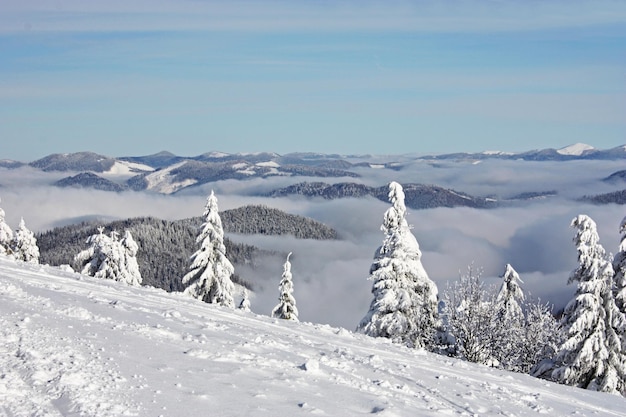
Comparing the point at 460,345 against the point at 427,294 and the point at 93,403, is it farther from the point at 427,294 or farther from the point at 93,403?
the point at 93,403

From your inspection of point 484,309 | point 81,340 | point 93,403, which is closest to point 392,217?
point 484,309

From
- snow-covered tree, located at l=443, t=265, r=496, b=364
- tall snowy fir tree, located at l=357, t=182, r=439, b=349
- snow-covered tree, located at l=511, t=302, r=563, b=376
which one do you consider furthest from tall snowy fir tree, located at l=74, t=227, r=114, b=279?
snow-covered tree, located at l=511, t=302, r=563, b=376

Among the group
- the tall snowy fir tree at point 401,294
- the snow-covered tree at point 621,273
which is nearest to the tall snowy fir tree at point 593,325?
the snow-covered tree at point 621,273

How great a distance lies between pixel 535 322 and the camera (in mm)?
37344

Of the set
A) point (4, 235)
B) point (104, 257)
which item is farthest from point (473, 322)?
point (4, 235)

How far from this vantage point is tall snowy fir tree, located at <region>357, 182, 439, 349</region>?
2922cm

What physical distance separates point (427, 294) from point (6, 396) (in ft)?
81.3

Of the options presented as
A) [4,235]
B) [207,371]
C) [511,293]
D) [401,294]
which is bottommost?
[511,293]

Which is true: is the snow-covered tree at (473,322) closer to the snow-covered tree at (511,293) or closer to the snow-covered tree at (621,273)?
the snow-covered tree at (621,273)

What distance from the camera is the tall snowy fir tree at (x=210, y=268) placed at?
3838 cm

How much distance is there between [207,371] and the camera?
10.1 m

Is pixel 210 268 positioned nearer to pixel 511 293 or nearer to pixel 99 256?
pixel 99 256

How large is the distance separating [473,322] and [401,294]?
13.5ft

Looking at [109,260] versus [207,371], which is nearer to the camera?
[207,371]
